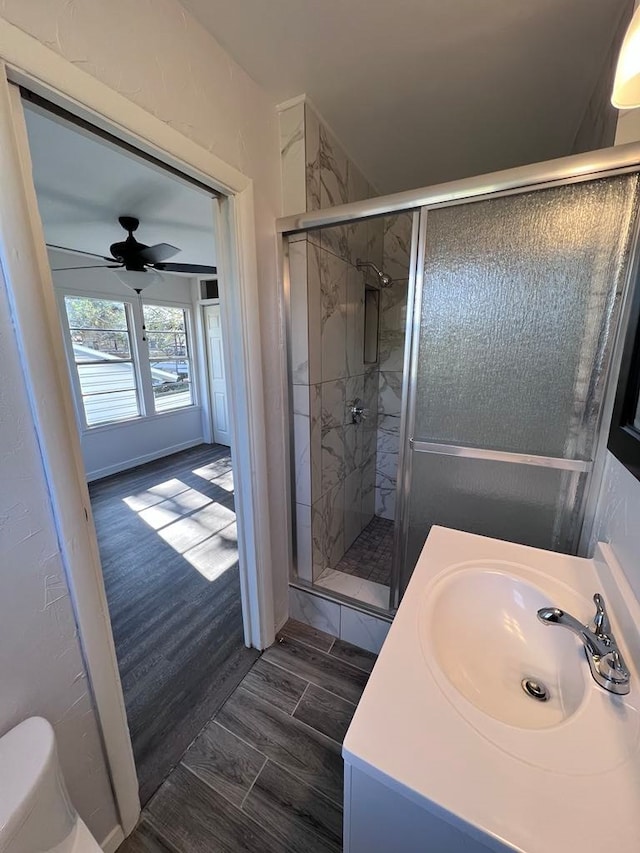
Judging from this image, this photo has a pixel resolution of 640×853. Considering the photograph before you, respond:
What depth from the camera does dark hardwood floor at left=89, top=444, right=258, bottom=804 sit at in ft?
4.67

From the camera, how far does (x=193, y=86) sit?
1.08 m

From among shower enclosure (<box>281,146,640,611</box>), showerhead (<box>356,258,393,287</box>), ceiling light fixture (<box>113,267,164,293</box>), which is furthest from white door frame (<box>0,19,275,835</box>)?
ceiling light fixture (<box>113,267,164,293</box>)

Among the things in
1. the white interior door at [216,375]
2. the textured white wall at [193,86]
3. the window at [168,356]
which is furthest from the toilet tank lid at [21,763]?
the window at [168,356]

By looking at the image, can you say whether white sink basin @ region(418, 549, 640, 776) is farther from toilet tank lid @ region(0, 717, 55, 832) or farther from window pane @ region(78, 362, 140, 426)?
window pane @ region(78, 362, 140, 426)

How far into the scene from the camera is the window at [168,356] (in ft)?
14.6

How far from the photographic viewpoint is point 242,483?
1.54 m

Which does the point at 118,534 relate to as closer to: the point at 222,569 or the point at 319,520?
the point at 222,569

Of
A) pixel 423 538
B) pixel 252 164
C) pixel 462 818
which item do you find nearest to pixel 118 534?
pixel 423 538

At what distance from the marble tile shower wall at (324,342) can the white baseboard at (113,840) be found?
108 cm

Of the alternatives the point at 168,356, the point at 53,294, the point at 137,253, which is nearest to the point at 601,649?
the point at 53,294

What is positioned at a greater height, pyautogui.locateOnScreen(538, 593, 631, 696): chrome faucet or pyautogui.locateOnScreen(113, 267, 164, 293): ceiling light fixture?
pyautogui.locateOnScreen(113, 267, 164, 293): ceiling light fixture

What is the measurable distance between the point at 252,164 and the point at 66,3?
26.0 inches

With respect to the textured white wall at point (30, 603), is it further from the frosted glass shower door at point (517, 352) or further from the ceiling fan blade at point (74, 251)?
the ceiling fan blade at point (74, 251)

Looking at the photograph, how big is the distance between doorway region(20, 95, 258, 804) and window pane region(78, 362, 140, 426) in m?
0.01
